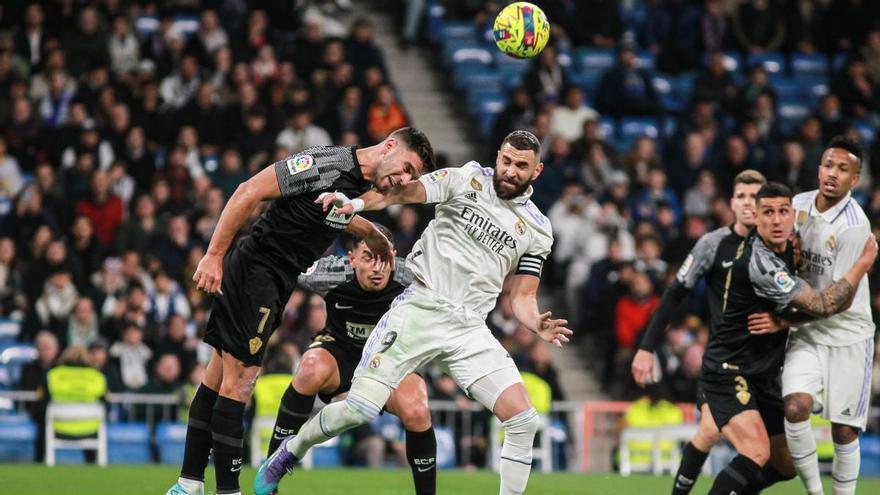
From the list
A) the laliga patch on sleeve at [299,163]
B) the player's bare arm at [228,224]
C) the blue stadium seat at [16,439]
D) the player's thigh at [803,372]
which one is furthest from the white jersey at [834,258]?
the blue stadium seat at [16,439]

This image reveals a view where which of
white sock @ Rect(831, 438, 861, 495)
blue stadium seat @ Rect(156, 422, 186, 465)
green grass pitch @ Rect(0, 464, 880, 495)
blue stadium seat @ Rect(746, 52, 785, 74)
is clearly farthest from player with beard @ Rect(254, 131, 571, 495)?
blue stadium seat @ Rect(746, 52, 785, 74)

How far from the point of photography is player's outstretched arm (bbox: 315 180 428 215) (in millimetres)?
8555

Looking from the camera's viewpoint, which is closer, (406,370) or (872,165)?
(406,370)

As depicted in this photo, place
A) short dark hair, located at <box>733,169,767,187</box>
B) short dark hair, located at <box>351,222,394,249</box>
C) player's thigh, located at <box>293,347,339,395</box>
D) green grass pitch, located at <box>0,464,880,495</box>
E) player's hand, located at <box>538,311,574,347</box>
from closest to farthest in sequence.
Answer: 1. player's hand, located at <box>538,311,574,347</box>
2. short dark hair, located at <box>351,222,394,249</box>
3. player's thigh, located at <box>293,347,339,395</box>
4. short dark hair, located at <box>733,169,767,187</box>
5. green grass pitch, located at <box>0,464,880,495</box>

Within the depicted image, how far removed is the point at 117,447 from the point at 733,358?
8480 millimetres

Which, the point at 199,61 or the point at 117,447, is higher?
the point at 199,61

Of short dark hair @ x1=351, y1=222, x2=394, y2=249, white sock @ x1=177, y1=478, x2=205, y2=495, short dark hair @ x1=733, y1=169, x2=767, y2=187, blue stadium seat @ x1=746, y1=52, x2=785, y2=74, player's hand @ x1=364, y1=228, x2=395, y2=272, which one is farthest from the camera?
blue stadium seat @ x1=746, y1=52, x2=785, y2=74

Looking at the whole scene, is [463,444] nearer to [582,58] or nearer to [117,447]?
[117,447]

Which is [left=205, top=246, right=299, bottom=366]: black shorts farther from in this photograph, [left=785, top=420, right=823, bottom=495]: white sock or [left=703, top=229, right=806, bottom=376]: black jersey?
[left=785, top=420, right=823, bottom=495]: white sock

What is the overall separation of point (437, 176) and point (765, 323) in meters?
2.68

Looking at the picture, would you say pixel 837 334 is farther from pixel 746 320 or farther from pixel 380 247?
pixel 380 247

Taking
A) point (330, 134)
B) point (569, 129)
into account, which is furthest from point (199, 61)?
point (569, 129)

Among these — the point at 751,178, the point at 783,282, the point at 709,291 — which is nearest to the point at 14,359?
the point at 709,291

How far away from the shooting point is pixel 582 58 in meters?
22.8
